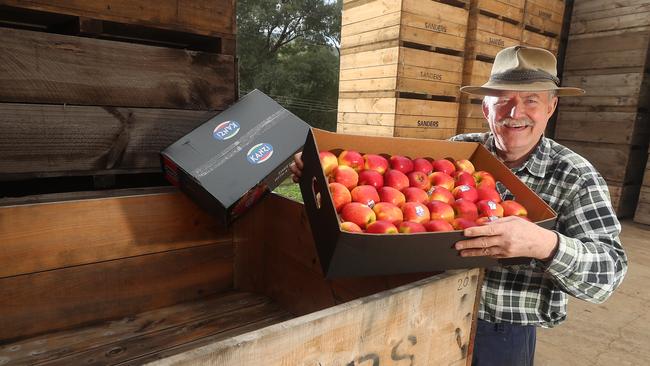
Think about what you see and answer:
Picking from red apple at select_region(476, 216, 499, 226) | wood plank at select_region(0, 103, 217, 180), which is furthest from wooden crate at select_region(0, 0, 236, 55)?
red apple at select_region(476, 216, 499, 226)

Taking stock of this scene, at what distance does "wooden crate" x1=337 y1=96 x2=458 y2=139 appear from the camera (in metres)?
4.05

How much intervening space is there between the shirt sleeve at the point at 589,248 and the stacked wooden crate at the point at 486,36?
3202mm

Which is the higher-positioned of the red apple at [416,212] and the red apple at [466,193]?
the red apple at [466,193]

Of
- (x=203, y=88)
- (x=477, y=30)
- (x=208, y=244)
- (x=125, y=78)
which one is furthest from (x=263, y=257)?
(x=477, y=30)

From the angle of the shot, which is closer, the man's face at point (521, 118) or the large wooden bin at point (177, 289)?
the large wooden bin at point (177, 289)

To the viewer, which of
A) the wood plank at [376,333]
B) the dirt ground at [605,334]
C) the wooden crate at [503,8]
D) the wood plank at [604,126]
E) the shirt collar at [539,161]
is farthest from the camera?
the wood plank at [604,126]

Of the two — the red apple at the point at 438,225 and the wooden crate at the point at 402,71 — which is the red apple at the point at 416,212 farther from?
the wooden crate at the point at 402,71

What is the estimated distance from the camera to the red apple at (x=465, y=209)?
Answer: 1152mm

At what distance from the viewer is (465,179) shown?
132 centimetres

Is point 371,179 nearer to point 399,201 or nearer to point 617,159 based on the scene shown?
point 399,201

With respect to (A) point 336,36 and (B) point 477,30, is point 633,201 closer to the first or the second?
(B) point 477,30

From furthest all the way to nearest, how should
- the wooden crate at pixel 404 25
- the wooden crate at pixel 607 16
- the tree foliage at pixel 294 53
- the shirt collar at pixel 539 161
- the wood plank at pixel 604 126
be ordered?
1. the tree foliage at pixel 294 53
2. the wood plank at pixel 604 126
3. the wooden crate at pixel 607 16
4. the wooden crate at pixel 404 25
5. the shirt collar at pixel 539 161

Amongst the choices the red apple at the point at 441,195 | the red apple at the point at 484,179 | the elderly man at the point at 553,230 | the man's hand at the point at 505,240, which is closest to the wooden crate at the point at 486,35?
the elderly man at the point at 553,230

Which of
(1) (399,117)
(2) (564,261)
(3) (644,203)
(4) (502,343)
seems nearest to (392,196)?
(2) (564,261)
